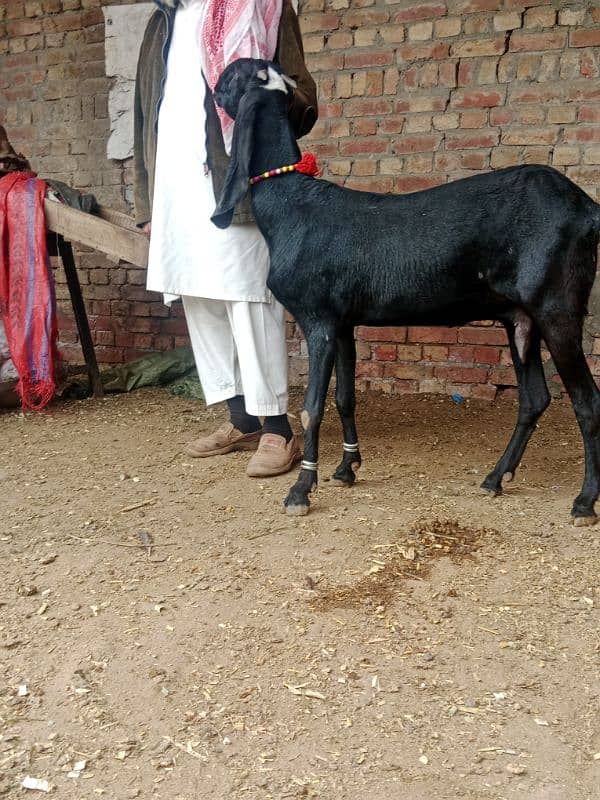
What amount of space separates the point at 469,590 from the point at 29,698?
1290 mm

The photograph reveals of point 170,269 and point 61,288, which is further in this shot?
point 61,288

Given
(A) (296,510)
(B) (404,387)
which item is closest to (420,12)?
(B) (404,387)

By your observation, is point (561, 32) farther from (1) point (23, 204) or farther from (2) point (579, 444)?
(1) point (23, 204)

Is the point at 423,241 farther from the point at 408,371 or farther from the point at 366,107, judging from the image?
the point at 366,107

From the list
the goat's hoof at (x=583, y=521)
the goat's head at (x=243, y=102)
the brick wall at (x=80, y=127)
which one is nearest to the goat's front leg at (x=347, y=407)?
the goat's head at (x=243, y=102)

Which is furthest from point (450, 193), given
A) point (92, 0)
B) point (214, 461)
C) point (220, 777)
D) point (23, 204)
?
Answer: point (92, 0)

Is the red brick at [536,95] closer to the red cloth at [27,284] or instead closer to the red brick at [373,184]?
the red brick at [373,184]

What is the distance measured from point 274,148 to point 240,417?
1335 mm

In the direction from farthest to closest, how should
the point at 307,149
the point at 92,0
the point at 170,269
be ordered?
Result: 1. the point at 92,0
2. the point at 307,149
3. the point at 170,269

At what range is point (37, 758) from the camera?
1.79 meters

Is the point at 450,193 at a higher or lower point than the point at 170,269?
higher

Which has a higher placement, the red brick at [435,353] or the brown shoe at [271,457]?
the red brick at [435,353]

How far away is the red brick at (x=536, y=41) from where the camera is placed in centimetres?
434

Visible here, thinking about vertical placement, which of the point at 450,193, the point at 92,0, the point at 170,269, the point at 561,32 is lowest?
the point at 170,269
